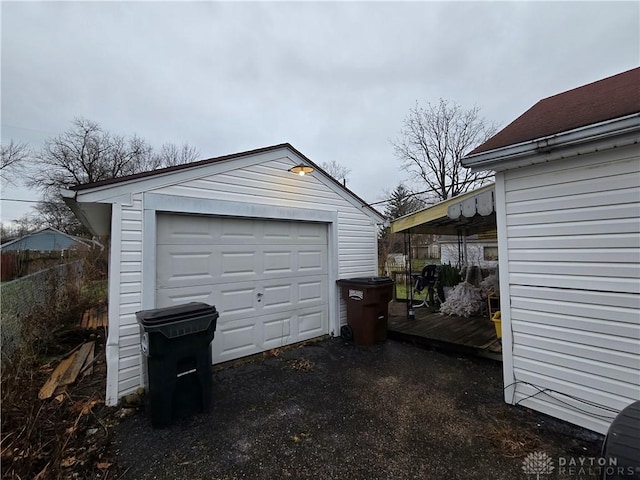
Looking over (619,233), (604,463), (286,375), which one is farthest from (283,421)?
(619,233)

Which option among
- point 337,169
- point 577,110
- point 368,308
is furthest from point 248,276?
point 337,169

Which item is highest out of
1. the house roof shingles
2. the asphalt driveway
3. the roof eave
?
the house roof shingles

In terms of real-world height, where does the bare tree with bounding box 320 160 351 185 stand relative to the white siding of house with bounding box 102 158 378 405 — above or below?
above

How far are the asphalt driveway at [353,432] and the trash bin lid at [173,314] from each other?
1040mm

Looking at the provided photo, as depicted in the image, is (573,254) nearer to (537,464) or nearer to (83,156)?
(537,464)

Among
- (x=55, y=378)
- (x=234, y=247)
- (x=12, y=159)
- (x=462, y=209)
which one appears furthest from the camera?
(x=12, y=159)

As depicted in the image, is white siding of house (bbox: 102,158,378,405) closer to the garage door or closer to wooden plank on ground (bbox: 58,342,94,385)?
the garage door

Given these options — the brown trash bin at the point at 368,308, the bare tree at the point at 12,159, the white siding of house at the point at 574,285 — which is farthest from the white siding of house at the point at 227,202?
the bare tree at the point at 12,159

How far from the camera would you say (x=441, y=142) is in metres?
16.4

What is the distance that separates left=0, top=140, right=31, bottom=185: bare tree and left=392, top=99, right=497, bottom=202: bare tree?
26.5 metres

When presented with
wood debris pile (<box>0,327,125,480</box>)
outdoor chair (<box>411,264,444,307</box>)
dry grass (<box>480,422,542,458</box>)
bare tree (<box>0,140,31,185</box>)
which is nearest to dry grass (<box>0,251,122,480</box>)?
wood debris pile (<box>0,327,125,480</box>)

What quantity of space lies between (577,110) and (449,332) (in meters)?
3.75

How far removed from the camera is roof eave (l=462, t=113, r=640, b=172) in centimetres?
207

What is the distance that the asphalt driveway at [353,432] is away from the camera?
82.3 inches
